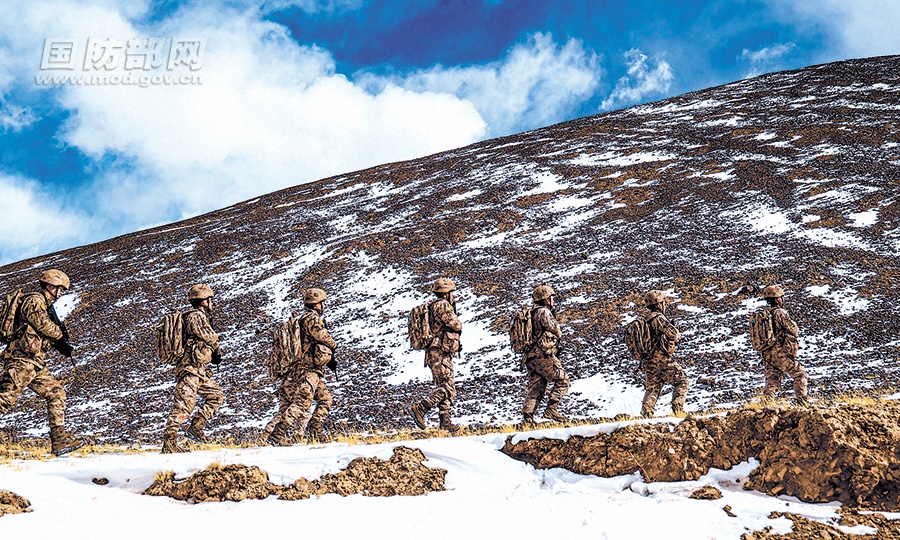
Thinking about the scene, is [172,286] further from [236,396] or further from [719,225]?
[719,225]

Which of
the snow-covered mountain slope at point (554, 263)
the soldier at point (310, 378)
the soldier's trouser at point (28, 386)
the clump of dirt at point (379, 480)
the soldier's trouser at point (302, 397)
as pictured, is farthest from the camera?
the snow-covered mountain slope at point (554, 263)

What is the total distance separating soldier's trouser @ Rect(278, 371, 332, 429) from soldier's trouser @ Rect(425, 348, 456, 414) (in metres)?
1.94

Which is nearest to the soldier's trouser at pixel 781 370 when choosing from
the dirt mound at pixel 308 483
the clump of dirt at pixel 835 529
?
the clump of dirt at pixel 835 529

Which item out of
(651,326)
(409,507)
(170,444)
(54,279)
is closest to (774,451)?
(409,507)

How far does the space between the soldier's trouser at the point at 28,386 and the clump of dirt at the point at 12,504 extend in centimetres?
347

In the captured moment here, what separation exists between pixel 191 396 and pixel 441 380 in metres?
4.14

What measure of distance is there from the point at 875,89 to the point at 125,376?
5416cm

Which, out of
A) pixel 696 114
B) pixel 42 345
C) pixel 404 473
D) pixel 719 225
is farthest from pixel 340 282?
pixel 696 114

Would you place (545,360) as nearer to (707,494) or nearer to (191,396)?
(707,494)

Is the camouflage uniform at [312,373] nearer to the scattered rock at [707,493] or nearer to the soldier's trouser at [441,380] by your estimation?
the soldier's trouser at [441,380]

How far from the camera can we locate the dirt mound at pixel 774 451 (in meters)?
5.62

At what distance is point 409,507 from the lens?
18.6ft

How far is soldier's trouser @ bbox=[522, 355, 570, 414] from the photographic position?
1090 centimetres

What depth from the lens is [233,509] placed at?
545 centimetres
